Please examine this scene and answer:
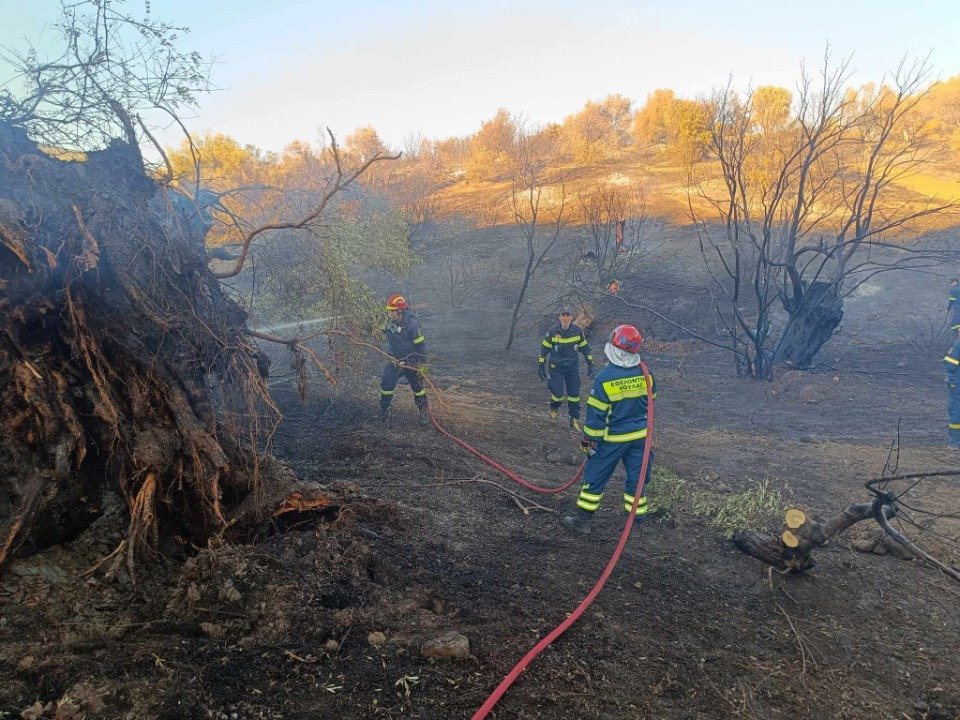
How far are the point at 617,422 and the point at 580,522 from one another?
921 mm

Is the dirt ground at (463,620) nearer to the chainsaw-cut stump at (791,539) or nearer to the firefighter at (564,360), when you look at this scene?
the chainsaw-cut stump at (791,539)

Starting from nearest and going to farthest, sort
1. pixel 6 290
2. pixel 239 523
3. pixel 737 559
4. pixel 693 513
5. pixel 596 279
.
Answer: pixel 6 290, pixel 239 523, pixel 737 559, pixel 693 513, pixel 596 279

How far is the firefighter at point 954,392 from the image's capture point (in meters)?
6.61

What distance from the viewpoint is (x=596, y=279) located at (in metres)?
15.3

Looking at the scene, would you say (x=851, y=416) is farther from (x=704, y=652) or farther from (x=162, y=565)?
(x=162, y=565)

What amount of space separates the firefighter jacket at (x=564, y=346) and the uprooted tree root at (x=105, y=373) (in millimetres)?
4385

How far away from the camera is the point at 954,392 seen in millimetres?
6742

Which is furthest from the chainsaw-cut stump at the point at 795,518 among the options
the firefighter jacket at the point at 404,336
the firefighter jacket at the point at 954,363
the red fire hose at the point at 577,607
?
the firefighter jacket at the point at 404,336

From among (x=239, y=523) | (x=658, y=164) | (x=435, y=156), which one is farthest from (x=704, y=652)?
(x=435, y=156)

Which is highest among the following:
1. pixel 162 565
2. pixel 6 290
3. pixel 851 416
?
pixel 6 290

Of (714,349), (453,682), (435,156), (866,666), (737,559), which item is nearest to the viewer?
(453,682)

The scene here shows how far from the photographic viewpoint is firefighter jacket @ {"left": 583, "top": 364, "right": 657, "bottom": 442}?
446 centimetres

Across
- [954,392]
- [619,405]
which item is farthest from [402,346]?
[954,392]

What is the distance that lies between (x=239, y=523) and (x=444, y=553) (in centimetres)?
141
